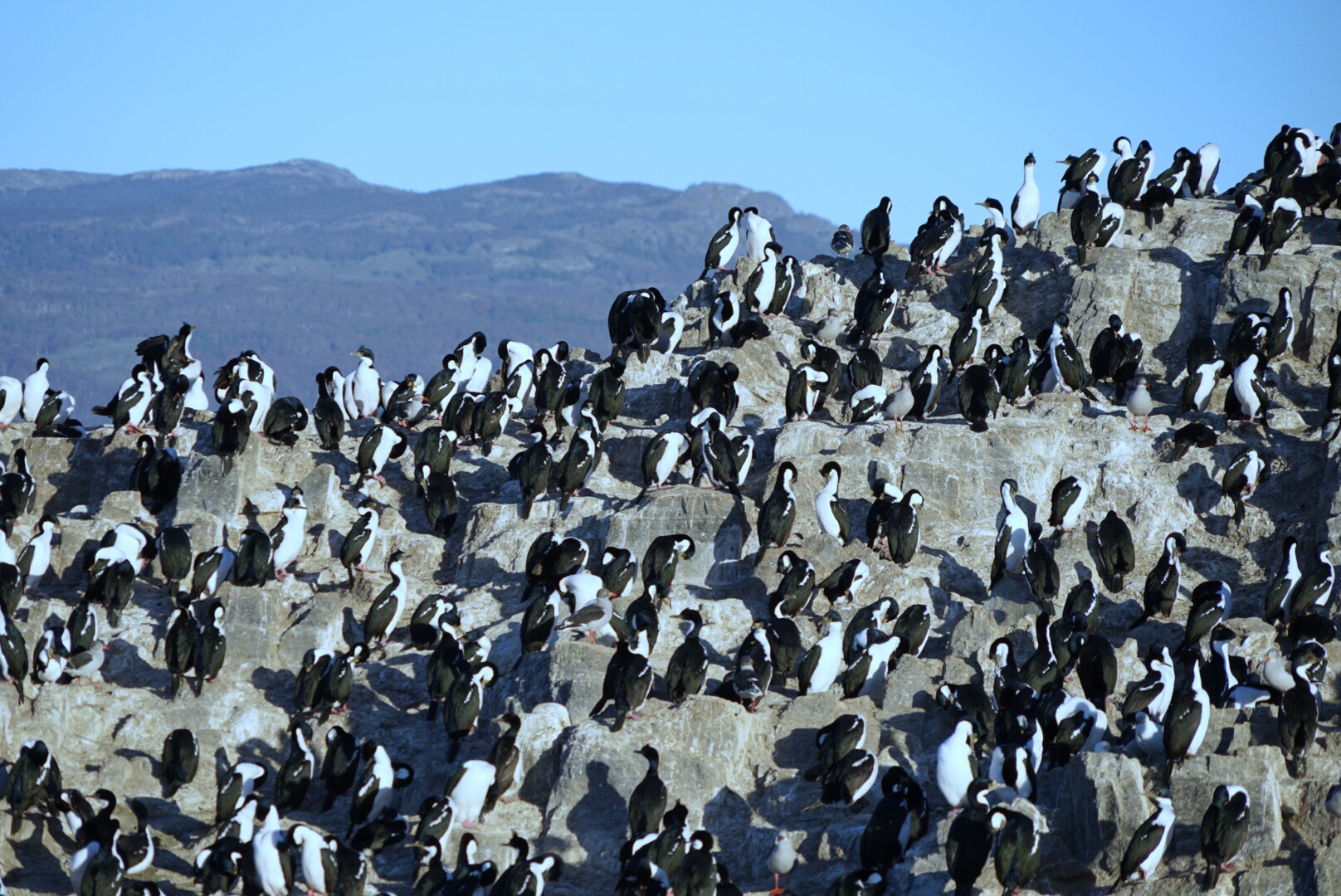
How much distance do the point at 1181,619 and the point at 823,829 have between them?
6.55 metres

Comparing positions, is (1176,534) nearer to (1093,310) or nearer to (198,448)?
(1093,310)

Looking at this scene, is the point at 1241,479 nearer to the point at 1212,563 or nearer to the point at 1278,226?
the point at 1212,563

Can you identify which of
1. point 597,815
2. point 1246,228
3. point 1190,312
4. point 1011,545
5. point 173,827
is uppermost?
point 1246,228

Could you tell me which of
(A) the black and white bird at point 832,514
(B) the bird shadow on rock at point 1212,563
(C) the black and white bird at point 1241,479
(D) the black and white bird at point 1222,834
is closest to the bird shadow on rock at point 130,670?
(A) the black and white bird at point 832,514

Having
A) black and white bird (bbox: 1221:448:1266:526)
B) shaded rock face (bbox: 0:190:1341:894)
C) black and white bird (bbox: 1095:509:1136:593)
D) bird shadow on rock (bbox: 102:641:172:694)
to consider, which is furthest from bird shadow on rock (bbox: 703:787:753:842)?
black and white bird (bbox: 1221:448:1266:526)

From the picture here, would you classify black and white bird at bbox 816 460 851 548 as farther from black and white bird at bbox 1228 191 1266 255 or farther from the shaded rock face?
black and white bird at bbox 1228 191 1266 255

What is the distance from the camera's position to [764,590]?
22.5 metres

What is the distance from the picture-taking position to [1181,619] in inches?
869

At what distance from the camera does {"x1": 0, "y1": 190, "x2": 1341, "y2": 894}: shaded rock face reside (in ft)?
59.6

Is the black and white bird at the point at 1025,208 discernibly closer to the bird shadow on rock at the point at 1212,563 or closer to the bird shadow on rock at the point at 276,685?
the bird shadow on rock at the point at 1212,563

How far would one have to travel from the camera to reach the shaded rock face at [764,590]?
1816 centimetres

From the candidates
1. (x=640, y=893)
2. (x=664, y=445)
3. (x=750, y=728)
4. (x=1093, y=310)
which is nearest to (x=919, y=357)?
(x=1093, y=310)

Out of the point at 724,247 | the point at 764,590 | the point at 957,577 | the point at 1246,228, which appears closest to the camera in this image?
the point at 764,590

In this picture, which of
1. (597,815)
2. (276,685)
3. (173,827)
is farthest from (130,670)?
(597,815)
